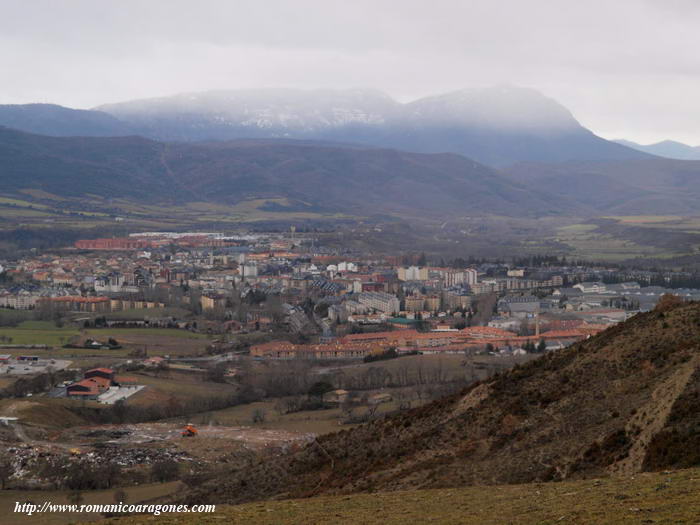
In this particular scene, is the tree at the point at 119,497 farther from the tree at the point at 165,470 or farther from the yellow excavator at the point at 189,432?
the yellow excavator at the point at 189,432

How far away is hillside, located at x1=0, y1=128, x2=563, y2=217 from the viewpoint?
161625 millimetres

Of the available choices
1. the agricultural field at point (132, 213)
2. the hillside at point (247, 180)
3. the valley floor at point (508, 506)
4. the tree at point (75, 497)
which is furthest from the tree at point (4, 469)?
the hillside at point (247, 180)

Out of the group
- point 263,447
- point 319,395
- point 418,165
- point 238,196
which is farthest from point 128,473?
point 418,165

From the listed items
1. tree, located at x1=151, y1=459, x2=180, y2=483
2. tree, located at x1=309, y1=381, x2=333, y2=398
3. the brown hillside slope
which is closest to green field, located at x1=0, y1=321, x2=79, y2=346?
tree, located at x1=309, y1=381, x2=333, y2=398

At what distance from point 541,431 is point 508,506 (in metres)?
4.64

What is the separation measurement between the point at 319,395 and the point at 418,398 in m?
3.67

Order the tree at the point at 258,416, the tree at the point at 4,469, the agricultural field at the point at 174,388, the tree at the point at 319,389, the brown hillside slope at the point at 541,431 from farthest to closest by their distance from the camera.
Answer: the agricultural field at the point at 174,388 → the tree at the point at 319,389 → the tree at the point at 258,416 → the tree at the point at 4,469 → the brown hillside slope at the point at 541,431

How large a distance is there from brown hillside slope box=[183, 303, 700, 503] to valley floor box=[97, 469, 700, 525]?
1247mm

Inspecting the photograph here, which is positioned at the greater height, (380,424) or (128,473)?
(380,424)

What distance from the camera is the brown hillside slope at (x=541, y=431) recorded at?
15.8 meters

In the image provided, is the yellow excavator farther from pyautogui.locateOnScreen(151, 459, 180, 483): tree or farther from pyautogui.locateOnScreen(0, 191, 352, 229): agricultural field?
pyautogui.locateOnScreen(0, 191, 352, 229): agricultural field

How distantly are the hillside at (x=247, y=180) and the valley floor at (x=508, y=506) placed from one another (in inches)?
5415

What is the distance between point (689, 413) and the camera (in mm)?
15570

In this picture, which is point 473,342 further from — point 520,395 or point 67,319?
point 520,395
